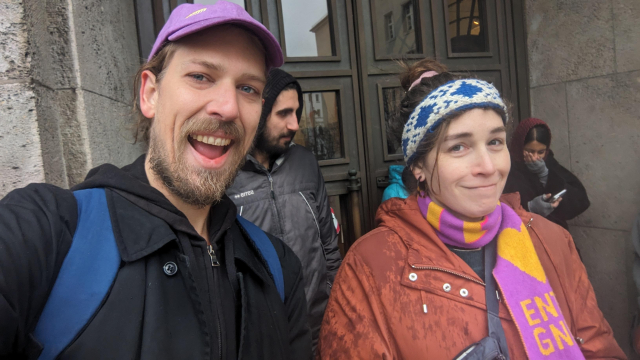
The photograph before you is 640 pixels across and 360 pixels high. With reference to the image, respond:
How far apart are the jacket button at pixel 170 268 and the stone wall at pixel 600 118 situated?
10.8ft

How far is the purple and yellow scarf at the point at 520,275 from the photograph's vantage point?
1288 mm

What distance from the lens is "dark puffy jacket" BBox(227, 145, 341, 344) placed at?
2104 millimetres

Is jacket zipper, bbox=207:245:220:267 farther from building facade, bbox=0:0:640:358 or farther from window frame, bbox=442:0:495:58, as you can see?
window frame, bbox=442:0:495:58

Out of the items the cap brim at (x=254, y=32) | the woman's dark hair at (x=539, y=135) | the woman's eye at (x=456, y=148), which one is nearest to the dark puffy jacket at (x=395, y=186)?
the woman's dark hair at (x=539, y=135)

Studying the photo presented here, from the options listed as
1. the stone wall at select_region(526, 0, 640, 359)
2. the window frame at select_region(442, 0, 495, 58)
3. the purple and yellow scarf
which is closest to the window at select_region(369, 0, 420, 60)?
the window frame at select_region(442, 0, 495, 58)

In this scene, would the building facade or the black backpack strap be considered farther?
the building facade

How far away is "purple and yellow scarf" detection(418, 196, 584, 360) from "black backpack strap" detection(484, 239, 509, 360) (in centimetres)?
3

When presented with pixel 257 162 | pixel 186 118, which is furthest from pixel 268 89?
pixel 186 118

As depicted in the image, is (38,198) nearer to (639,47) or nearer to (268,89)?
(268,89)

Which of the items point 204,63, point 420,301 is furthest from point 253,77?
point 420,301

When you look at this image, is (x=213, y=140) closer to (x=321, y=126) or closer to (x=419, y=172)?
(x=419, y=172)

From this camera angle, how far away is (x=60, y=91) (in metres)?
1.58

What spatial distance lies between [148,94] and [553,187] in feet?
8.96

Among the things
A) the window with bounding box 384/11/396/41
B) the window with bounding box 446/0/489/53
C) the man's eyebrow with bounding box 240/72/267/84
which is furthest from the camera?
the window with bounding box 446/0/489/53
